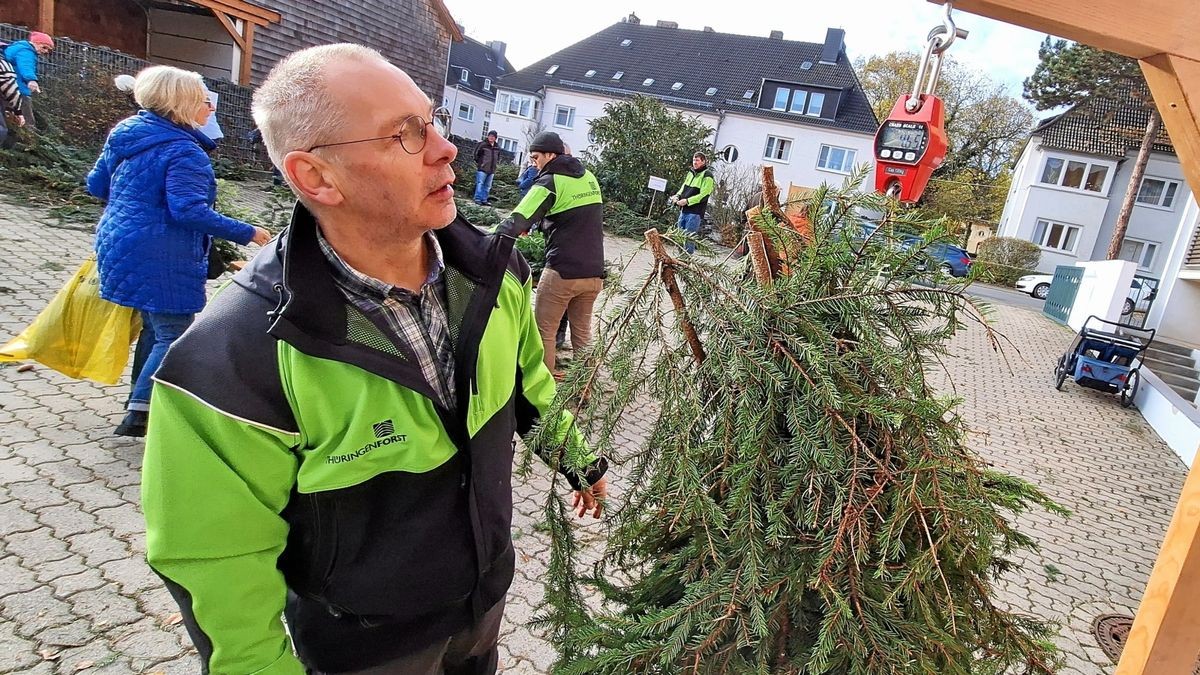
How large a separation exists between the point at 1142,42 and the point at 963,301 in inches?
32.4

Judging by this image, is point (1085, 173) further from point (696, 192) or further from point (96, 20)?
point (96, 20)

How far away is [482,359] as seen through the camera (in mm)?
1569

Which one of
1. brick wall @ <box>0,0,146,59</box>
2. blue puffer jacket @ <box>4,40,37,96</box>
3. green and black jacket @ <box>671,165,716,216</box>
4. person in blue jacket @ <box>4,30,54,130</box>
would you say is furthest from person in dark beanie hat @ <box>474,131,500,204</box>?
blue puffer jacket @ <box>4,40,37,96</box>

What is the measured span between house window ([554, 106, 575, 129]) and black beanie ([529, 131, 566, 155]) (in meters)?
34.3

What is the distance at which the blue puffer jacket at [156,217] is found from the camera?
3.25 m

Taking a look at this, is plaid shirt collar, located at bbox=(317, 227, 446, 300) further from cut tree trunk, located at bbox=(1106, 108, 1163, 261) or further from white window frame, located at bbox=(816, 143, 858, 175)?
white window frame, located at bbox=(816, 143, 858, 175)

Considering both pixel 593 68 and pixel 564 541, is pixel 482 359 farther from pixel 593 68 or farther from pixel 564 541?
pixel 593 68

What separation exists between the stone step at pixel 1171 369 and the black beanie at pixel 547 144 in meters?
11.7

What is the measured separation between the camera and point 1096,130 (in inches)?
1152

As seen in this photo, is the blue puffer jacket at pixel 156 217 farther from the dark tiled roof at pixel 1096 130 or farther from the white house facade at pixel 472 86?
the white house facade at pixel 472 86

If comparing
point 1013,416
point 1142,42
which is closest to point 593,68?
point 1013,416

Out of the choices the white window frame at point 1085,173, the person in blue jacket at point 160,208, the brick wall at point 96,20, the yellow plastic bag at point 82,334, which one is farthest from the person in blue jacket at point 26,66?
the white window frame at point 1085,173

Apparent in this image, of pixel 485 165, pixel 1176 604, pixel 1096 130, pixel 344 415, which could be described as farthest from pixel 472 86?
pixel 1176 604

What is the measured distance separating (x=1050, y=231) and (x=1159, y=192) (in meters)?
4.35
